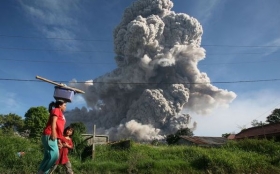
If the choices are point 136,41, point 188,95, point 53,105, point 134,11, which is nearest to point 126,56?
point 136,41

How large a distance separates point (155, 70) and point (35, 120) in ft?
120

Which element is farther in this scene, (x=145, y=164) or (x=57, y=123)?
(x=145, y=164)

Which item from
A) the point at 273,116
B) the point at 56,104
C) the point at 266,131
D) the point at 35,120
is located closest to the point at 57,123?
the point at 56,104

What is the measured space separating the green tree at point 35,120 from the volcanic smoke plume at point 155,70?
1022 inches

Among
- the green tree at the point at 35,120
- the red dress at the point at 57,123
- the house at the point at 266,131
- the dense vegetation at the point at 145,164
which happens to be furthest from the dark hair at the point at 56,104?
the green tree at the point at 35,120

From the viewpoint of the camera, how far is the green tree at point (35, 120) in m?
40.8

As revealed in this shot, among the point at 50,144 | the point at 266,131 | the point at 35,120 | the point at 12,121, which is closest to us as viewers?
the point at 50,144

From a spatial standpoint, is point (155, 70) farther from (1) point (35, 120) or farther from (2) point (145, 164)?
(2) point (145, 164)

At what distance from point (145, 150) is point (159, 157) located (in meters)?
1.73

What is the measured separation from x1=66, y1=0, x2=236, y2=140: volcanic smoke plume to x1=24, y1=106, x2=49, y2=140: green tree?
26.0m

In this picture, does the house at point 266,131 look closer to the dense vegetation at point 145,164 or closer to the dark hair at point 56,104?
the dense vegetation at point 145,164

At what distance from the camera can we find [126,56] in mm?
71312

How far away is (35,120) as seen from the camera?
136 ft

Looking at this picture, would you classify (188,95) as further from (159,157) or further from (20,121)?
(159,157)
